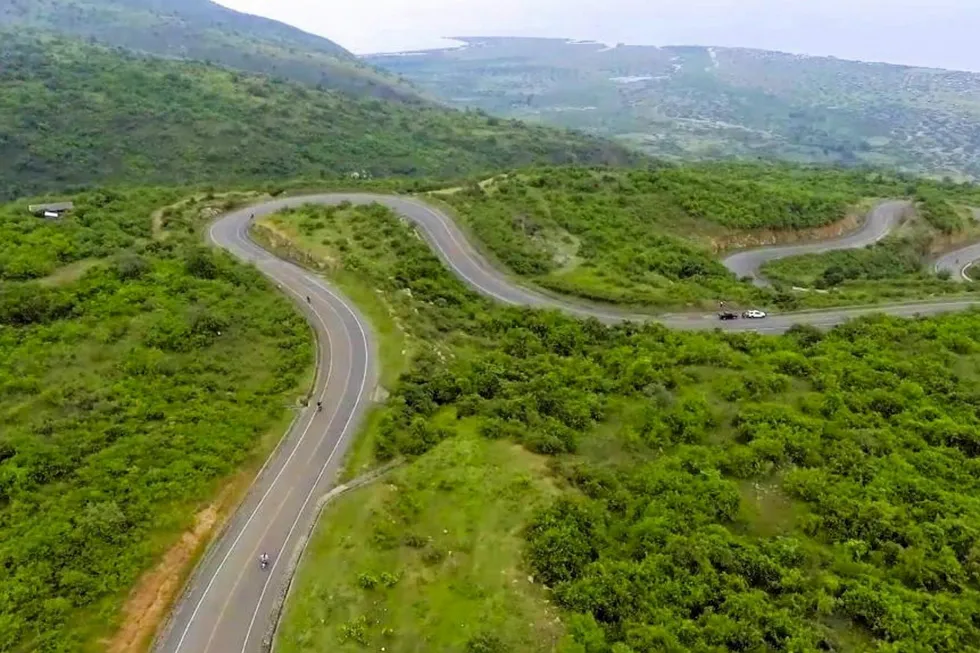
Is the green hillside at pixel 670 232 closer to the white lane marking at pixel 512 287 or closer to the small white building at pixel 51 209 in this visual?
the white lane marking at pixel 512 287

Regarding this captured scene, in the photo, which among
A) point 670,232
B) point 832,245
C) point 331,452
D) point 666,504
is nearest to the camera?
point 666,504

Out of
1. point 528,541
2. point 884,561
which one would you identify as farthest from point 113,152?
point 884,561

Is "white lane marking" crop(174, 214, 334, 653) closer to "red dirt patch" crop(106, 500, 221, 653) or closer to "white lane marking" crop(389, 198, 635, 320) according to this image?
"red dirt patch" crop(106, 500, 221, 653)

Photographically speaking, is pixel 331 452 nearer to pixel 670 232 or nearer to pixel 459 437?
pixel 459 437

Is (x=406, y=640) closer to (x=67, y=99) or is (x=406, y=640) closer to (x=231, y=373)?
(x=231, y=373)

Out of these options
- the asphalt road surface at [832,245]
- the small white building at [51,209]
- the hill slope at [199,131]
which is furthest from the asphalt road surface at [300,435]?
the hill slope at [199,131]

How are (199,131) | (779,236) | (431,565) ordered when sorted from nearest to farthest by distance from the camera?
(431,565) < (779,236) < (199,131)

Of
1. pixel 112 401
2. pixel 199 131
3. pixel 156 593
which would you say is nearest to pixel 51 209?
pixel 112 401
